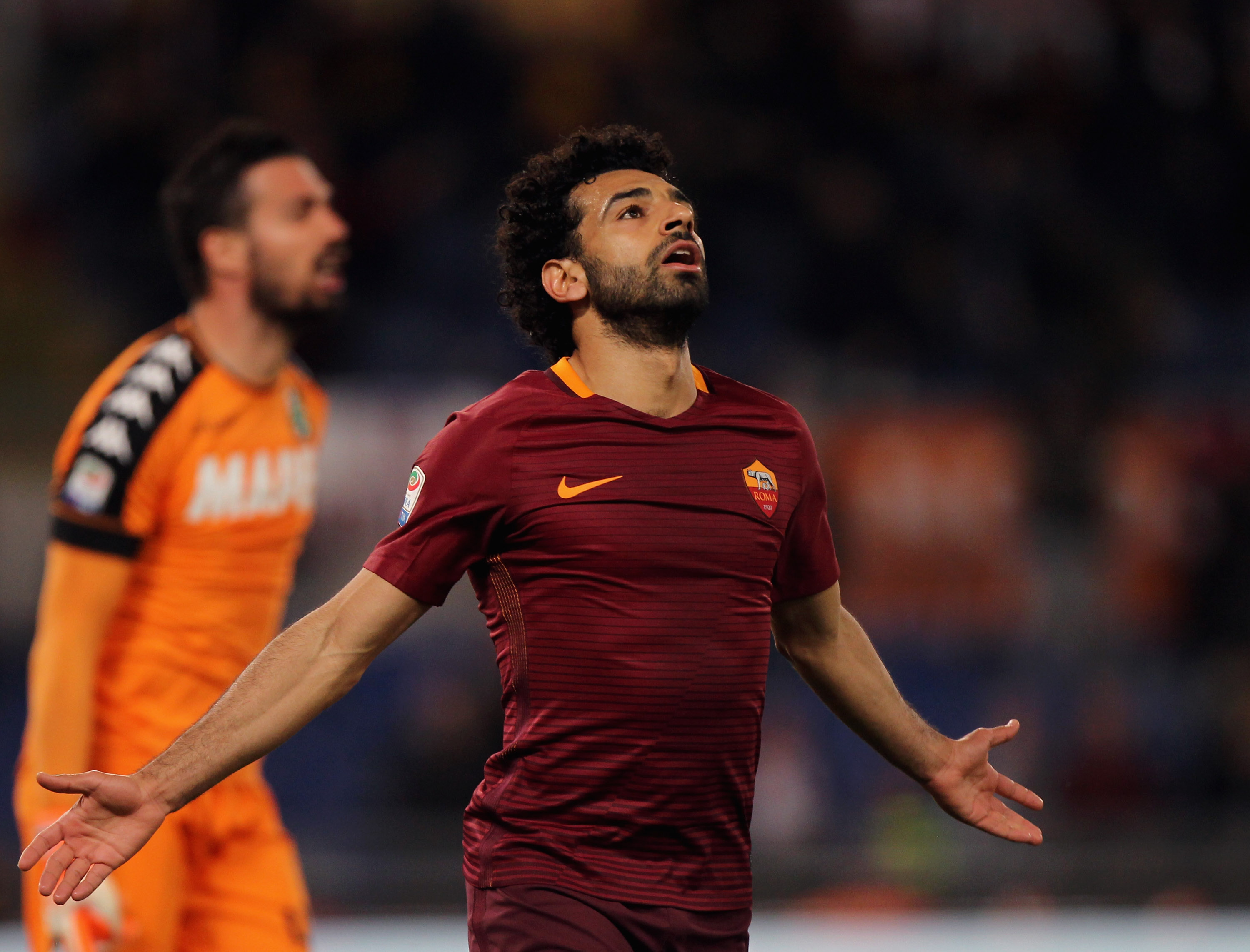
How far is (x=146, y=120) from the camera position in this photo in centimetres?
1153

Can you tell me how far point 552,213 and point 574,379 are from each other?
42 cm

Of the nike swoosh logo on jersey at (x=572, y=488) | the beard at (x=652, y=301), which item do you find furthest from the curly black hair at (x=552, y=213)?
the nike swoosh logo on jersey at (x=572, y=488)

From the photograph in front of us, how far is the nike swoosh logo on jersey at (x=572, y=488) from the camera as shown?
2.86 metres

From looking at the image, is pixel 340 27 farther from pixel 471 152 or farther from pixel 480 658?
pixel 480 658

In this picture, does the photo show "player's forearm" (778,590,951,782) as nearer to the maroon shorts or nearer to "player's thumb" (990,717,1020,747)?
"player's thumb" (990,717,1020,747)

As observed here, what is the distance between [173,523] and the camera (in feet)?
13.2

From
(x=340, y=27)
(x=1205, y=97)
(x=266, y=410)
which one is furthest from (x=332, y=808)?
(x=1205, y=97)

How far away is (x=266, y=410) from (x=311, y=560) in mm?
5065

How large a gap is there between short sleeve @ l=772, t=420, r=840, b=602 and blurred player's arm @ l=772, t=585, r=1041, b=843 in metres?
0.06

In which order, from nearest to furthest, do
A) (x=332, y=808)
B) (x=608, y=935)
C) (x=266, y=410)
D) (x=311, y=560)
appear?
(x=608, y=935), (x=266, y=410), (x=332, y=808), (x=311, y=560)

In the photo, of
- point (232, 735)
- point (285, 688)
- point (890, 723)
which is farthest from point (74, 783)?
point (890, 723)

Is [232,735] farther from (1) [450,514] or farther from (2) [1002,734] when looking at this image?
(2) [1002,734]

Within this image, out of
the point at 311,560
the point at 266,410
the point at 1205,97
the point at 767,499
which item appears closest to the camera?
the point at 767,499

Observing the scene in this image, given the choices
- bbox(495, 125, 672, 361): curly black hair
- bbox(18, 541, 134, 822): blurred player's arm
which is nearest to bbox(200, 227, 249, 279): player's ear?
bbox(18, 541, 134, 822): blurred player's arm
